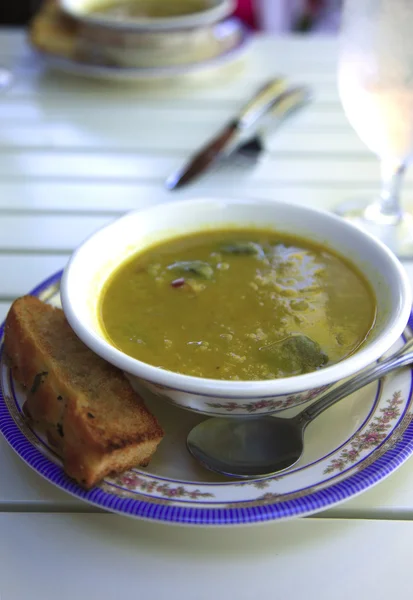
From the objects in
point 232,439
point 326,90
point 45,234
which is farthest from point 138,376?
point 326,90

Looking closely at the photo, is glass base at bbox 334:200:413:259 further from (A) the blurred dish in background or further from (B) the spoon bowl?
(A) the blurred dish in background

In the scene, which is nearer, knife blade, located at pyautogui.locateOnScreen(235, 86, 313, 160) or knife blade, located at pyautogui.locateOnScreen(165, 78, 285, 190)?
knife blade, located at pyautogui.locateOnScreen(165, 78, 285, 190)

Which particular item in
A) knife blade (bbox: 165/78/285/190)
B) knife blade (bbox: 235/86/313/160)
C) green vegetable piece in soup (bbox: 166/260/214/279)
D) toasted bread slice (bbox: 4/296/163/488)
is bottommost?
knife blade (bbox: 235/86/313/160)

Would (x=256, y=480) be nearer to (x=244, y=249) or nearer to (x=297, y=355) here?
(x=297, y=355)

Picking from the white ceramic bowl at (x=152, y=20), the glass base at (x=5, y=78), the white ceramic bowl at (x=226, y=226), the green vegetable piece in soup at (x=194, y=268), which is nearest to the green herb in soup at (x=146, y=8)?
the white ceramic bowl at (x=152, y=20)

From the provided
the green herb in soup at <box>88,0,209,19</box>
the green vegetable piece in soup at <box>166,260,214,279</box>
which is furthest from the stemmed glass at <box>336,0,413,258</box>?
the green herb in soup at <box>88,0,209,19</box>

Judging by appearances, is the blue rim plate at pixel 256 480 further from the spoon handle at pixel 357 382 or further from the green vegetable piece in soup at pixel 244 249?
the green vegetable piece in soup at pixel 244 249

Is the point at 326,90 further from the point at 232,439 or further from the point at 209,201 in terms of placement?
the point at 232,439
